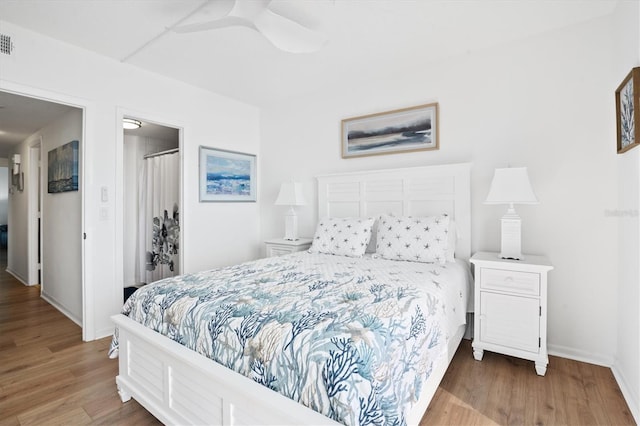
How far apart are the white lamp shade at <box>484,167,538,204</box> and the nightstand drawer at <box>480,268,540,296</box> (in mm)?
504

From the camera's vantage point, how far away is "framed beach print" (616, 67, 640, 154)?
5.64 ft

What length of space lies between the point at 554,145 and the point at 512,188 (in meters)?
0.58

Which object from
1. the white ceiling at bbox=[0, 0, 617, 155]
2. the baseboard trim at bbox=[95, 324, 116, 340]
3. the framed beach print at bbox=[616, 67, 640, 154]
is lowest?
the baseboard trim at bbox=[95, 324, 116, 340]

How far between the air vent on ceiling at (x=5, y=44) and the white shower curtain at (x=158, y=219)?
74.7 inches

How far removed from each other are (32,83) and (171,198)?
6.44 feet

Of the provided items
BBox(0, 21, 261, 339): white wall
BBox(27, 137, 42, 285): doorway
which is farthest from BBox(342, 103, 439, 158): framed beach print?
BBox(27, 137, 42, 285): doorway

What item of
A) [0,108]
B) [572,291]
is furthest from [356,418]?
[0,108]

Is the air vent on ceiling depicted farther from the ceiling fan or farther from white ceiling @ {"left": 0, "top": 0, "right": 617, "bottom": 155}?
the ceiling fan

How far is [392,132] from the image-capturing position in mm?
3227

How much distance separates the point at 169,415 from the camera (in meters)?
1.55

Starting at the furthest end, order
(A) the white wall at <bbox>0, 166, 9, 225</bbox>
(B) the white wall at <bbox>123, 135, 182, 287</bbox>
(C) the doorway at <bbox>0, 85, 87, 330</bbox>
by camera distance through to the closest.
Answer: (A) the white wall at <bbox>0, 166, 9, 225</bbox>, (B) the white wall at <bbox>123, 135, 182, 287</bbox>, (C) the doorway at <bbox>0, 85, 87, 330</bbox>

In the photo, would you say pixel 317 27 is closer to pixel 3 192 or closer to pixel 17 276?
pixel 17 276

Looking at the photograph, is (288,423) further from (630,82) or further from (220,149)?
(220,149)

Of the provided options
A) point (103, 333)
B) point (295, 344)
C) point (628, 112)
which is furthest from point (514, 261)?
point (103, 333)
